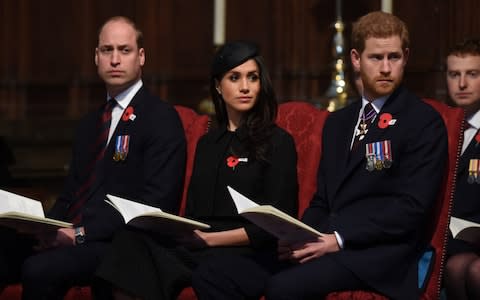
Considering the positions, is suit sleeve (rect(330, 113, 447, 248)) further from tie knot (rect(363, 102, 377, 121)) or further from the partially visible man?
the partially visible man

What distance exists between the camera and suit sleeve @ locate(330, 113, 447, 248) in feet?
12.6

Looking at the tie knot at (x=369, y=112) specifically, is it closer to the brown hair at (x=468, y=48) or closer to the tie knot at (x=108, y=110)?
the brown hair at (x=468, y=48)

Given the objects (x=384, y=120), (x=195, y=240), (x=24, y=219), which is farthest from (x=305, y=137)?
(x=24, y=219)

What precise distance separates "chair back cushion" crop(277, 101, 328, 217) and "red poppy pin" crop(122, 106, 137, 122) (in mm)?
603

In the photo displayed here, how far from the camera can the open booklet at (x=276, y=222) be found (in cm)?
362

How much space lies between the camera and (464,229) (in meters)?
4.22

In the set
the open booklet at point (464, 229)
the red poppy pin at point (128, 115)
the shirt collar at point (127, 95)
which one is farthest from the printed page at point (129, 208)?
the open booklet at point (464, 229)

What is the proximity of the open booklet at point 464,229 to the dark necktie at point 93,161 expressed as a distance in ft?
4.78

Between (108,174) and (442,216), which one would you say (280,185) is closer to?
(442,216)

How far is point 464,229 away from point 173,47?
337 cm

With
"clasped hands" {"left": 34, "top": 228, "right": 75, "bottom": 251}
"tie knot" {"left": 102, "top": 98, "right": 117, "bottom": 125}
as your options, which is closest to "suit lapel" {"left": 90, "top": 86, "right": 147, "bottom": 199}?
"tie knot" {"left": 102, "top": 98, "right": 117, "bottom": 125}

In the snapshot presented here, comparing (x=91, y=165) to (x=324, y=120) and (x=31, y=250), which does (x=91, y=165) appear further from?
(x=324, y=120)

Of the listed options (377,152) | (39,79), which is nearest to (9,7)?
(39,79)

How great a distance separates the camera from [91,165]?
184 inches
